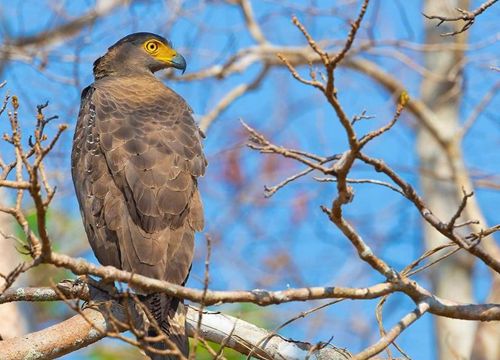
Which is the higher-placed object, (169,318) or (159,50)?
(159,50)

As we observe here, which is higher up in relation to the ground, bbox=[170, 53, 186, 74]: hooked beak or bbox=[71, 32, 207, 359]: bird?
bbox=[170, 53, 186, 74]: hooked beak

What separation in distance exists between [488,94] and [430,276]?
7.77ft

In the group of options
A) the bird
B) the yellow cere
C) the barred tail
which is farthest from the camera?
the yellow cere

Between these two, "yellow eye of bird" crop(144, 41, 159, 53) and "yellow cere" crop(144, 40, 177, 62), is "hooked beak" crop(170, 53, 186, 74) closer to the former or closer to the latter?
"yellow cere" crop(144, 40, 177, 62)

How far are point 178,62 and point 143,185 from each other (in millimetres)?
2235

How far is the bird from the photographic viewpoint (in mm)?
5160

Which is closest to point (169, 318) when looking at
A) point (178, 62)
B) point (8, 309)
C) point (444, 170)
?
point (178, 62)

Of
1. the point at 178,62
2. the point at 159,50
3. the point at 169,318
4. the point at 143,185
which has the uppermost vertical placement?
the point at 159,50

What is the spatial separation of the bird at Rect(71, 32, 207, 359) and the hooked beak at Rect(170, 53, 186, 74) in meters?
0.91

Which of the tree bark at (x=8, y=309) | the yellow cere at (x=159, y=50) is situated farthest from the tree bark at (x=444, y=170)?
the tree bark at (x=8, y=309)

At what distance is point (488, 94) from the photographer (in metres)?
10.8

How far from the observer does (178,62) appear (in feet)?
24.6

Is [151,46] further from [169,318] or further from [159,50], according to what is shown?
[169,318]

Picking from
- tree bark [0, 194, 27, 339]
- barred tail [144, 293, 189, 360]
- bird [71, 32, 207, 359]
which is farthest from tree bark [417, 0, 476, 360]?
barred tail [144, 293, 189, 360]
